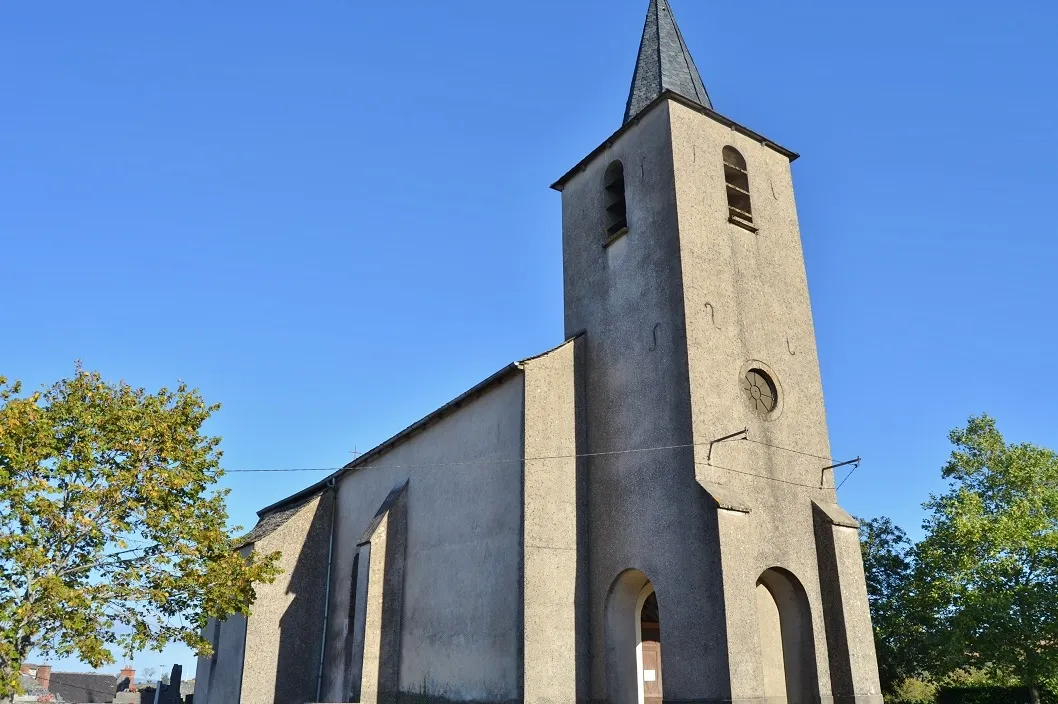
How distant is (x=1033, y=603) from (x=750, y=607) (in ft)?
41.4

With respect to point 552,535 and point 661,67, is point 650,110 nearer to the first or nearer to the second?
point 661,67

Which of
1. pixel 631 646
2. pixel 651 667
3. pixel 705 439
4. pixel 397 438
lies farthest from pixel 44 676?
pixel 705 439

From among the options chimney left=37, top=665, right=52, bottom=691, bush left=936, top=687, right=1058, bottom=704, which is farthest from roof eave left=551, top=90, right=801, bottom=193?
A: chimney left=37, top=665, right=52, bottom=691

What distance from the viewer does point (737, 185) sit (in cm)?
1781

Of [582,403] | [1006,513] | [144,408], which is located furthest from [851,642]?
[144,408]

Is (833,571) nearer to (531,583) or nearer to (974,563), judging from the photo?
(531,583)

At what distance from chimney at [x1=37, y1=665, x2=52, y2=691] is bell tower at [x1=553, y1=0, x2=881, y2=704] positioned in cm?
5061

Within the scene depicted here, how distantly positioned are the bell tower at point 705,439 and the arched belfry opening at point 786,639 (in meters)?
0.03

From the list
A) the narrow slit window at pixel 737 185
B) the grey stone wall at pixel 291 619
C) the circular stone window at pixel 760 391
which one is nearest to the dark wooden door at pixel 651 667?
the circular stone window at pixel 760 391

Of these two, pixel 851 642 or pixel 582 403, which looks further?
pixel 582 403

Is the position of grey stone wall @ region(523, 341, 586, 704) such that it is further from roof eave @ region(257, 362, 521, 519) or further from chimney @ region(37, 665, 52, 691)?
chimney @ region(37, 665, 52, 691)

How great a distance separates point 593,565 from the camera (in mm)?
14883

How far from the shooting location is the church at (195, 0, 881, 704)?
43.6 ft

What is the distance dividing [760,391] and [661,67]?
8.76 metres
